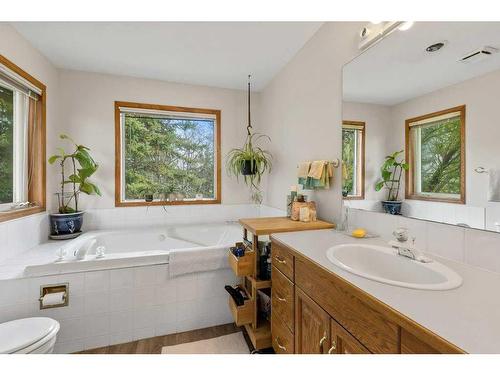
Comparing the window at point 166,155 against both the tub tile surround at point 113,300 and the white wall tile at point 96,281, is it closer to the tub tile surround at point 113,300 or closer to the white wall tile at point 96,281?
the tub tile surround at point 113,300

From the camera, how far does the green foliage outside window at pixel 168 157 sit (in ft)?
9.28

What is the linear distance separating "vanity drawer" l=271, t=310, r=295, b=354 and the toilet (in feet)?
4.23

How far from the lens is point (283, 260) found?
4.36 feet

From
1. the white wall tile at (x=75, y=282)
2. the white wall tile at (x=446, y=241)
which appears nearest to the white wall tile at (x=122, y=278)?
the white wall tile at (x=75, y=282)

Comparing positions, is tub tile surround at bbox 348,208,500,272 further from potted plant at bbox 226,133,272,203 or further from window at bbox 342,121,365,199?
potted plant at bbox 226,133,272,203

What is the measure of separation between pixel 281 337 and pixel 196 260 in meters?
0.88

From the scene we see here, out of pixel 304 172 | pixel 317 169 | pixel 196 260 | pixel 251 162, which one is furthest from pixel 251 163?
pixel 196 260

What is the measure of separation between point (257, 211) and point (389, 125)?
2120 millimetres

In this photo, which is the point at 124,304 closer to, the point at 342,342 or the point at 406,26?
the point at 342,342

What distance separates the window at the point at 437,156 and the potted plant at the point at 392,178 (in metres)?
0.05

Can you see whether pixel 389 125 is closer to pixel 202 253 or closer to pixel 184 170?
pixel 202 253
